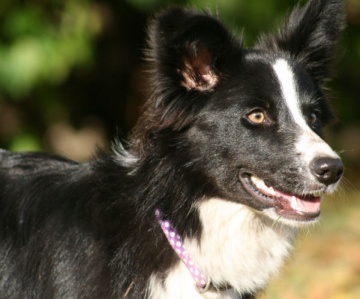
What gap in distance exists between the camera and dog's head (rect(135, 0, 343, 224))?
9.35ft

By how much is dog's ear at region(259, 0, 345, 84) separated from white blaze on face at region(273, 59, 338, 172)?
16.5 inches

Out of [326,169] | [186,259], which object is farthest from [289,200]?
[186,259]

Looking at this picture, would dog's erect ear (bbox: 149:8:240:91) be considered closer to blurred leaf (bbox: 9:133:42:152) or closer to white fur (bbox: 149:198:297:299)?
white fur (bbox: 149:198:297:299)

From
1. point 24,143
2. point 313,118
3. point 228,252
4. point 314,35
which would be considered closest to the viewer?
point 228,252

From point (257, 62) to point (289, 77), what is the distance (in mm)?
212

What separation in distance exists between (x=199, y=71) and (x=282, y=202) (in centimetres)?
90

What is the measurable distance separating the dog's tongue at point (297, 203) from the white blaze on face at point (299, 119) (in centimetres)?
28

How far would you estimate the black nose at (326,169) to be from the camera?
2.74 m

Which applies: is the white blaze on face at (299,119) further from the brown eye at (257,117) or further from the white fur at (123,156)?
the white fur at (123,156)

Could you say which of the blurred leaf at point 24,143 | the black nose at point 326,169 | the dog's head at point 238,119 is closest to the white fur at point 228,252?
the dog's head at point 238,119

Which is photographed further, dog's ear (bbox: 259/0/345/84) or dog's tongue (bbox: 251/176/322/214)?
dog's ear (bbox: 259/0/345/84)

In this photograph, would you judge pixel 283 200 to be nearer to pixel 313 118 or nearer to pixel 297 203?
pixel 297 203

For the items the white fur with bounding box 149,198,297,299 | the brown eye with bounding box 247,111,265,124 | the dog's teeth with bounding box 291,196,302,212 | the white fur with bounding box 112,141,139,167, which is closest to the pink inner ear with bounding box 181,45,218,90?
the brown eye with bounding box 247,111,265,124

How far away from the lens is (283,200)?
117 inches
